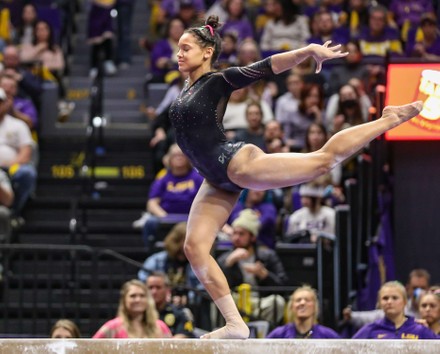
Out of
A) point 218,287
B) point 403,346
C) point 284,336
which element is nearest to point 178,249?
point 284,336

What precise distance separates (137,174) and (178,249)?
352 cm

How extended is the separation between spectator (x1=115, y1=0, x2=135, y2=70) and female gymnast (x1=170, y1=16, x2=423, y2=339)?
27.4 ft

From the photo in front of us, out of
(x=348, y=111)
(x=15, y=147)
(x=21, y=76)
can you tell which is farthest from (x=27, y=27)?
(x=348, y=111)

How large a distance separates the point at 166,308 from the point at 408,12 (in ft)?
20.7

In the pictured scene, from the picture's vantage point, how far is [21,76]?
13945 mm

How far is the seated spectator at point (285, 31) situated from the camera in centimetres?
1455

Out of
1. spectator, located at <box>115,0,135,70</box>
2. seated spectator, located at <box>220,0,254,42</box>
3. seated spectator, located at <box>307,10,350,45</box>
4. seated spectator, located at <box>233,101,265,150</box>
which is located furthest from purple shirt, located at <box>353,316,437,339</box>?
spectator, located at <box>115,0,135,70</box>

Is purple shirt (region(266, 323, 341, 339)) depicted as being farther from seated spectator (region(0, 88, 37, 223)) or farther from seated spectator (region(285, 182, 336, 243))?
seated spectator (region(0, 88, 37, 223))

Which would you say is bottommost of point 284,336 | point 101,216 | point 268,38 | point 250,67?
point 284,336

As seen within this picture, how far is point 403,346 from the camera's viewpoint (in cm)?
664

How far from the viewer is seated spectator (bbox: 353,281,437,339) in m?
8.93

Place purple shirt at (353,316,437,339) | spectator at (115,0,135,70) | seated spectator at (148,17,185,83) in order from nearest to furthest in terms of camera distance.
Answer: purple shirt at (353,316,437,339)
seated spectator at (148,17,185,83)
spectator at (115,0,135,70)

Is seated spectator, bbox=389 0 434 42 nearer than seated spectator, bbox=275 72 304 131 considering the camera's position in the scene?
No

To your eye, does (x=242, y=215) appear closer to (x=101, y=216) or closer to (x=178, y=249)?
(x=178, y=249)
